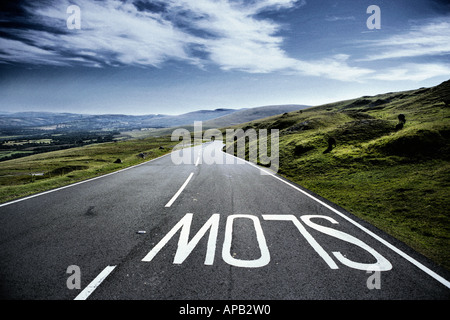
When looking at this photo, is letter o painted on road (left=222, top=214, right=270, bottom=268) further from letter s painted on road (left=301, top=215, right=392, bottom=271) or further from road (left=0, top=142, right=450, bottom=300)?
letter s painted on road (left=301, top=215, right=392, bottom=271)

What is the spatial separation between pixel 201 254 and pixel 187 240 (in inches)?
26.2

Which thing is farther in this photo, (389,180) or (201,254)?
(389,180)

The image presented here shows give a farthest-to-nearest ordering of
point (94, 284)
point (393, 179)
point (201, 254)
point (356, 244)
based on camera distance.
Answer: point (393, 179), point (356, 244), point (201, 254), point (94, 284)

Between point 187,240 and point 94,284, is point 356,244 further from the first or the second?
point 94,284

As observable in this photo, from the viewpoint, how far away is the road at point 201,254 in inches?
139

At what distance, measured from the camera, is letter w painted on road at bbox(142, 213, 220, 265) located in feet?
14.4

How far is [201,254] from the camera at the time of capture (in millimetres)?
4512

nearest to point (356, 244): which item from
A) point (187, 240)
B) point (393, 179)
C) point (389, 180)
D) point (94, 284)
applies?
point (187, 240)

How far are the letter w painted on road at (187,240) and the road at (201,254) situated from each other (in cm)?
2

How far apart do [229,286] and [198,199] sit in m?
4.84

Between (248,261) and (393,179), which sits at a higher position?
(393,179)
